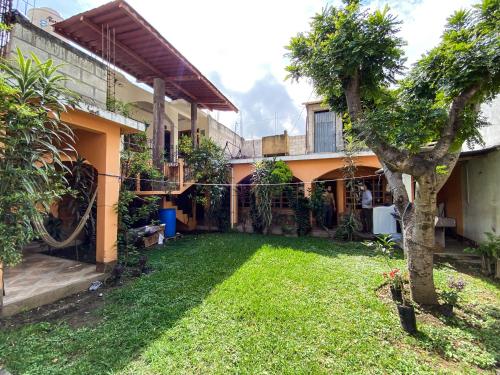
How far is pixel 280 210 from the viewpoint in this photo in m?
10.0

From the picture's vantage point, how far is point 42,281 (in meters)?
3.90

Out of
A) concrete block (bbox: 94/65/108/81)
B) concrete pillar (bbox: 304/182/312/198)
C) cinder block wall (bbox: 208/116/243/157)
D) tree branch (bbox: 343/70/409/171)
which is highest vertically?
cinder block wall (bbox: 208/116/243/157)

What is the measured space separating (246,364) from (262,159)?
7269mm

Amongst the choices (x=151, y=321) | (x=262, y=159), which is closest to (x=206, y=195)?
(x=262, y=159)

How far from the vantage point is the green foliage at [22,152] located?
8.04ft

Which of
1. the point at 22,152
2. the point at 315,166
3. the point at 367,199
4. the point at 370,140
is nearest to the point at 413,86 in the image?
the point at 370,140

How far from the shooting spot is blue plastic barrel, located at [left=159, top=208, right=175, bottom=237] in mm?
7938

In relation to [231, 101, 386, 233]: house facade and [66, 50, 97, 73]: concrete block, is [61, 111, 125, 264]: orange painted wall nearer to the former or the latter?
[66, 50, 97, 73]: concrete block

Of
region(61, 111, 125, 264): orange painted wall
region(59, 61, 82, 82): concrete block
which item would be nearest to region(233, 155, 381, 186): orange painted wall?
region(61, 111, 125, 264): orange painted wall

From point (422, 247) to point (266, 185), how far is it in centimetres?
538

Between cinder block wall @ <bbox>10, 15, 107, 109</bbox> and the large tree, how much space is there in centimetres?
367

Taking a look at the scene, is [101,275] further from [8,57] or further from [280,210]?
[280,210]

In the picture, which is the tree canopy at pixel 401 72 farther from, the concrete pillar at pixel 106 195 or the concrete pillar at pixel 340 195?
the concrete pillar at pixel 340 195

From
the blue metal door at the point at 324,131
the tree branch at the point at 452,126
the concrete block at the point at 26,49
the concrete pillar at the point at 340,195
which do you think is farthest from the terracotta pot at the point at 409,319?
the blue metal door at the point at 324,131
